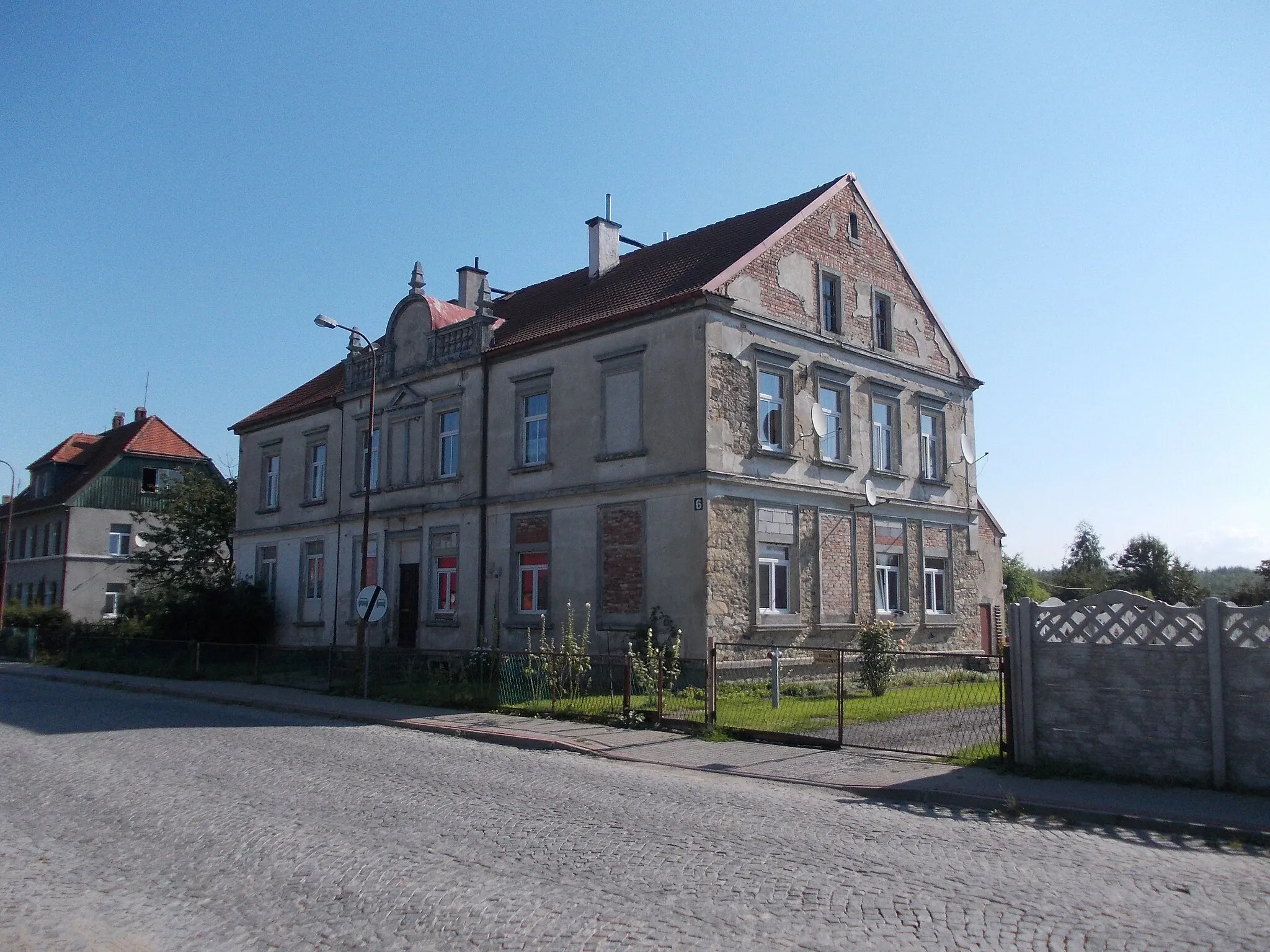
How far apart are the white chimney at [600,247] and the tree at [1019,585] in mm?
22827

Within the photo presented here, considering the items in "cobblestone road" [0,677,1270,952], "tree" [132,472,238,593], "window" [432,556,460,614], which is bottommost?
"cobblestone road" [0,677,1270,952]

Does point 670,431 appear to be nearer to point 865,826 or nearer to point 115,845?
point 865,826

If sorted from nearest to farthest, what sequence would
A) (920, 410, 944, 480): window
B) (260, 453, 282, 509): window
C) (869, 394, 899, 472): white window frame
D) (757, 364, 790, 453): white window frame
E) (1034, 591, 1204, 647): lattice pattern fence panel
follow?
(1034, 591, 1204, 647): lattice pattern fence panel
(757, 364, 790, 453): white window frame
(869, 394, 899, 472): white window frame
(920, 410, 944, 480): window
(260, 453, 282, 509): window

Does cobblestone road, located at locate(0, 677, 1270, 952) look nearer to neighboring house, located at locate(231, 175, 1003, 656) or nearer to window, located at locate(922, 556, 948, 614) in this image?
neighboring house, located at locate(231, 175, 1003, 656)

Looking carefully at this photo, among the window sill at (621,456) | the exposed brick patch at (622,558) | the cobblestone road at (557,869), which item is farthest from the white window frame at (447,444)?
the cobblestone road at (557,869)

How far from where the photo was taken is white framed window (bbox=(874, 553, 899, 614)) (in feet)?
78.8

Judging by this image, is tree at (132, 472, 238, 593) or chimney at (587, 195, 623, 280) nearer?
chimney at (587, 195, 623, 280)

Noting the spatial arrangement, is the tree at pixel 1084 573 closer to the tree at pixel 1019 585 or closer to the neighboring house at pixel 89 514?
the tree at pixel 1019 585

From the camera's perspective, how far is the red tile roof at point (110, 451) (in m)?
50.9

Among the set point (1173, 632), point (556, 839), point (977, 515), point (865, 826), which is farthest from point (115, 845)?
point (977, 515)

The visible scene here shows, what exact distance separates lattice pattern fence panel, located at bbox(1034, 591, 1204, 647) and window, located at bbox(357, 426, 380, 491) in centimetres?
2156

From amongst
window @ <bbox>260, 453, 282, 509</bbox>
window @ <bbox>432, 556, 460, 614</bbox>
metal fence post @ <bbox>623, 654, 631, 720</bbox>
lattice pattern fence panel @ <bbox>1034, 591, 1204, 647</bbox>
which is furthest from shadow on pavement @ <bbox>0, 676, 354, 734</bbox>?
window @ <bbox>260, 453, 282, 509</bbox>

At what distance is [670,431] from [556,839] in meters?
13.6

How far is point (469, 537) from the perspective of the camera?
83.1 feet
